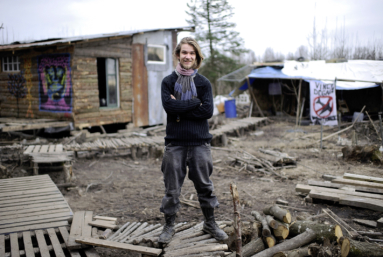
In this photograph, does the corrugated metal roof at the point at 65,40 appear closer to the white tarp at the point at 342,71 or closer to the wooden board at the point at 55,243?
the white tarp at the point at 342,71

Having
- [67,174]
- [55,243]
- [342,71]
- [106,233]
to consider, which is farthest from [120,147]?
[342,71]

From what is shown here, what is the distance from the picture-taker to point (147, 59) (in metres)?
12.7

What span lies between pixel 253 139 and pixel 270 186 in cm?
627

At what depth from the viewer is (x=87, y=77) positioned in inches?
423

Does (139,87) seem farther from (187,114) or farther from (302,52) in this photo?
(302,52)

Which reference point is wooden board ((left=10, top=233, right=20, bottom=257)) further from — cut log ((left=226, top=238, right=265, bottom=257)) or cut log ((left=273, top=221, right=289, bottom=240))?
cut log ((left=273, top=221, right=289, bottom=240))

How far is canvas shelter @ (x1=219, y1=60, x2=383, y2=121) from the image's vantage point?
13.8 m

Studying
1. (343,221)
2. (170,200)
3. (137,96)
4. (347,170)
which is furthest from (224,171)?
A: (137,96)

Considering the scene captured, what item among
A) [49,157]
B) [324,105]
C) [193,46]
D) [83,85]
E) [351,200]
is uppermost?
[193,46]

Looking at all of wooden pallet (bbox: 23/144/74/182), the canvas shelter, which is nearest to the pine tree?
the canvas shelter

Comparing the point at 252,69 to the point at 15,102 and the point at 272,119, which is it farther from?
the point at 15,102

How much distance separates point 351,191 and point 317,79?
929 cm

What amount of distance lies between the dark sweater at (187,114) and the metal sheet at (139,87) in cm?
932

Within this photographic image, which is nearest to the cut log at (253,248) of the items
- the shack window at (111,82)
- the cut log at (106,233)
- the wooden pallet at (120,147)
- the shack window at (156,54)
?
the cut log at (106,233)
